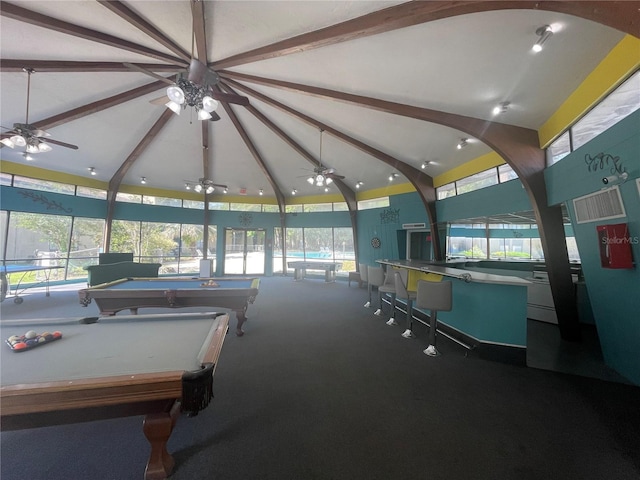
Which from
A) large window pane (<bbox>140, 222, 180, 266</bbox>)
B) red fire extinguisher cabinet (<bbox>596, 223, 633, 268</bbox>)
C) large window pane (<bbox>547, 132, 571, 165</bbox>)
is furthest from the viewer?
large window pane (<bbox>140, 222, 180, 266</bbox>)

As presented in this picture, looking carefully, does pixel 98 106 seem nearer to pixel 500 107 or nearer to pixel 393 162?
pixel 393 162

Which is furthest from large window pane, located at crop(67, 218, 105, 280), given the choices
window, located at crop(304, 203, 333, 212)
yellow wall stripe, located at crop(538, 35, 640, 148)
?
yellow wall stripe, located at crop(538, 35, 640, 148)

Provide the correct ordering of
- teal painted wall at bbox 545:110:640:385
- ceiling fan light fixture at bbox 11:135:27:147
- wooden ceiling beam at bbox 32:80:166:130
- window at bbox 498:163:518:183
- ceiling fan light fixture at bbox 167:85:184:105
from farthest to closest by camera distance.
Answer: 1. window at bbox 498:163:518:183
2. wooden ceiling beam at bbox 32:80:166:130
3. ceiling fan light fixture at bbox 11:135:27:147
4. ceiling fan light fixture at bbox 167:85:184:105
5. teal painted wall at bbox 545:110:640:385

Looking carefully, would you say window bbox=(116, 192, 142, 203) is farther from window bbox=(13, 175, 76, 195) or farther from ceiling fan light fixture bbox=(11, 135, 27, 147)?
ceiling fan light fixture bbox=(11, 135, 27, 147)

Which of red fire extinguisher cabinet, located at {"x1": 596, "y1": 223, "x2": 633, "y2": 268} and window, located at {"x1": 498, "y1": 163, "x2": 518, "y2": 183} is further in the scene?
window, located at {"x1": 498, "y1": 163, "x2": 518, "y2": 183}

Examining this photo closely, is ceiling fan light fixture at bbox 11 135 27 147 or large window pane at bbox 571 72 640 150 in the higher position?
ceiling fan light fixture at bbox 11 135 27 147

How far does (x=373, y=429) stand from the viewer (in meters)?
1.93

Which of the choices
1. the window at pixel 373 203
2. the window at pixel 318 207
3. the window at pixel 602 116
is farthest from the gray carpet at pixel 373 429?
the window at pixel 318 207

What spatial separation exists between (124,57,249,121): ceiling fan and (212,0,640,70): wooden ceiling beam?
33.8 inches

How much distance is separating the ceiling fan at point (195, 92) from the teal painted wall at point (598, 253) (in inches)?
167

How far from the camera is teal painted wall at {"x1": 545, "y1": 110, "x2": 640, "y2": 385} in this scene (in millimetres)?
2283

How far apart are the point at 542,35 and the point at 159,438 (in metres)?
4.86

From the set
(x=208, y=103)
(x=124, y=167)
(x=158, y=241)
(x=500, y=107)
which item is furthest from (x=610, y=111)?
(x=158, y=241)

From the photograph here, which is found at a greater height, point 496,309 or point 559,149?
point 559,149
